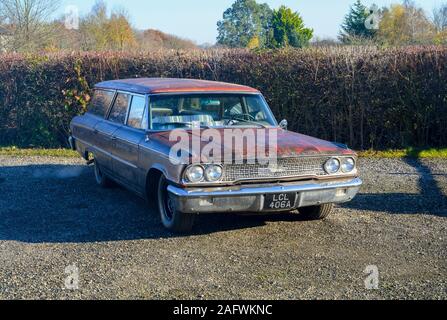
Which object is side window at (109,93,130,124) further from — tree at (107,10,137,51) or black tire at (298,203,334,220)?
tree at (107,10,137,51)

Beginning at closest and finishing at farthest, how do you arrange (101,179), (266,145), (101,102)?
1. (266,145)
2. (101,102)
3. (101,179)

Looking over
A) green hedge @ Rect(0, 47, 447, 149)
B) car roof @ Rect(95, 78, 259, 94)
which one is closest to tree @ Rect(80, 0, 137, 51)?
green hedge @ Rect(0, 47, 447, 149)

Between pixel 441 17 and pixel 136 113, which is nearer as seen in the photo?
pixel 136 113

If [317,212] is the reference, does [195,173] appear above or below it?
above

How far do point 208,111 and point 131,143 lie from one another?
992 mm

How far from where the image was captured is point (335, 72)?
12.5 meters

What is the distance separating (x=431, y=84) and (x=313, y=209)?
21.5 feet

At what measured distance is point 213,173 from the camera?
19.8 feet

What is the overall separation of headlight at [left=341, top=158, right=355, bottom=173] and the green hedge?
6121 millimetres

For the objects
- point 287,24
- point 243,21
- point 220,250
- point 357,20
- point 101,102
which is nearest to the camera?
point 220,250

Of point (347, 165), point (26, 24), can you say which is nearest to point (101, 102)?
point (347, 165)

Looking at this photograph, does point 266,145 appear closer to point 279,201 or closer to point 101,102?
point 279,201

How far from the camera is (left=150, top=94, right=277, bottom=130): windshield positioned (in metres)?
7.22
